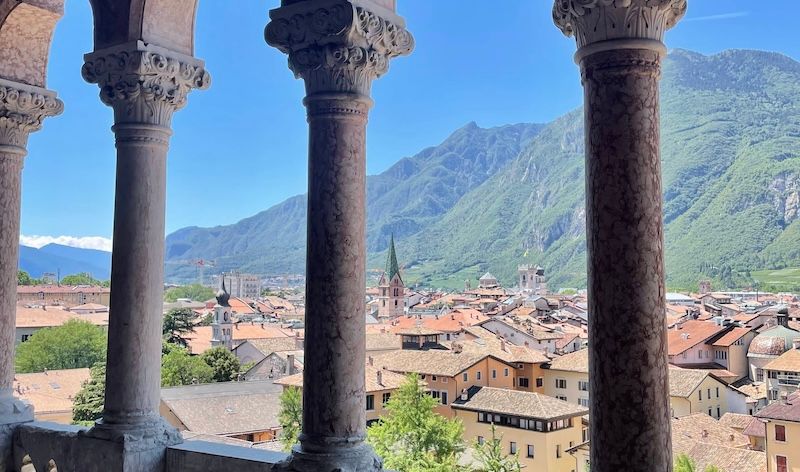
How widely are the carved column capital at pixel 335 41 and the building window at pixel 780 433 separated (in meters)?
18.9

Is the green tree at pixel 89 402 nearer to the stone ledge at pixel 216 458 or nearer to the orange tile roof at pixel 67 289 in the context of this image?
the stone ledge at pixel 216 458

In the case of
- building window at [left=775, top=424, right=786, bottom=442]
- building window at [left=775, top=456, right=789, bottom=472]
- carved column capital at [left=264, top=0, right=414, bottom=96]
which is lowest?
building window at [left=775, top=456, right=789, bottom=472]

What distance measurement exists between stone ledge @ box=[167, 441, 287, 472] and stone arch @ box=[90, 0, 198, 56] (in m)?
3.98

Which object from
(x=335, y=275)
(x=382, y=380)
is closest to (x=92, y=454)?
(x=335, y=275)

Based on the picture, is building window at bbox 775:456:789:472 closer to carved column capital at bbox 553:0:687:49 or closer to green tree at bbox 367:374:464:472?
green tree at bbox 367:374:464:472

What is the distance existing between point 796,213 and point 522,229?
217 ft

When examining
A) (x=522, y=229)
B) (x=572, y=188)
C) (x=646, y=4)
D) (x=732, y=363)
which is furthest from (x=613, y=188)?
(x=522, y=229)

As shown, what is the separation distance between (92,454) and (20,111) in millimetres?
4371

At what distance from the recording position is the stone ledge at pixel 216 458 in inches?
234

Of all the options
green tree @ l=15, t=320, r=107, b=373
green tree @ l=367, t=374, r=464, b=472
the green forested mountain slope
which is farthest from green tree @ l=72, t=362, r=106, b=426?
the green forested mountain slope

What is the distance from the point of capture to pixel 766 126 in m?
83.9

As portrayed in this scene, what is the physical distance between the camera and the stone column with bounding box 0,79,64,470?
8.41 meters

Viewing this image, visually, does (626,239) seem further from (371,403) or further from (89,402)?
(371,403)

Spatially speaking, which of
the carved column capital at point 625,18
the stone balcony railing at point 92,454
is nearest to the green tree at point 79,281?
the stone balcony railing at point 92,454
